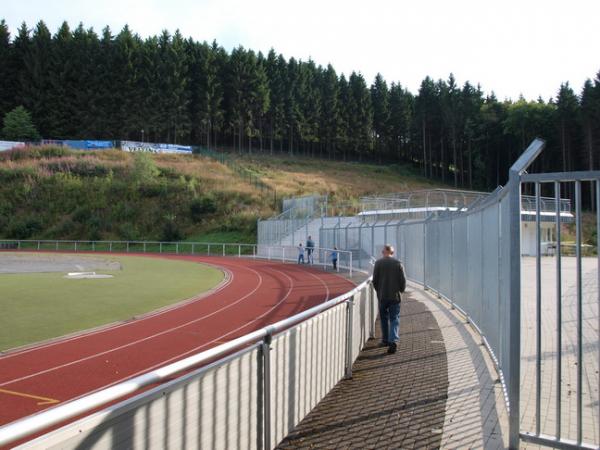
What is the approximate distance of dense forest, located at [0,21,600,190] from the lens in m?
82.6

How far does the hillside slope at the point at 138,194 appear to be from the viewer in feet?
174

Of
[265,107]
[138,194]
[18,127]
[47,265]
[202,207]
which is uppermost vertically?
[265,107]

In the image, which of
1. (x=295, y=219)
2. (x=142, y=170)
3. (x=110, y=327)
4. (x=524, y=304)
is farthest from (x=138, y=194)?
(x=524, y=304)

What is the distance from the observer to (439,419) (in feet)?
17.7

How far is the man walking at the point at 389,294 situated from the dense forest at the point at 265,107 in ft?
222

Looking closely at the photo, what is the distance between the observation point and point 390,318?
28.0 ft

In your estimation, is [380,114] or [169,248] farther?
[380,114]

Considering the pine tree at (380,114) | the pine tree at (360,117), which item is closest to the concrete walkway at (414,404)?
the pine tree at (360,117)

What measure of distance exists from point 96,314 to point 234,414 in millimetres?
10654

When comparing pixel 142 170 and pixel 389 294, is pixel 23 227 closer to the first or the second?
pixel 142 170

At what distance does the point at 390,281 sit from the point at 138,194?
55079 millimetres

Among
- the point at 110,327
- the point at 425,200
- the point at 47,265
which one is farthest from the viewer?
the point at 425,200

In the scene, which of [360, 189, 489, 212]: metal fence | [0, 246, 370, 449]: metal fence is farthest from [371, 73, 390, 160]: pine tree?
[0, 246, 370, 449]: metal fence

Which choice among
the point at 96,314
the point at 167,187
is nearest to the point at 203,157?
the point at 167,187
